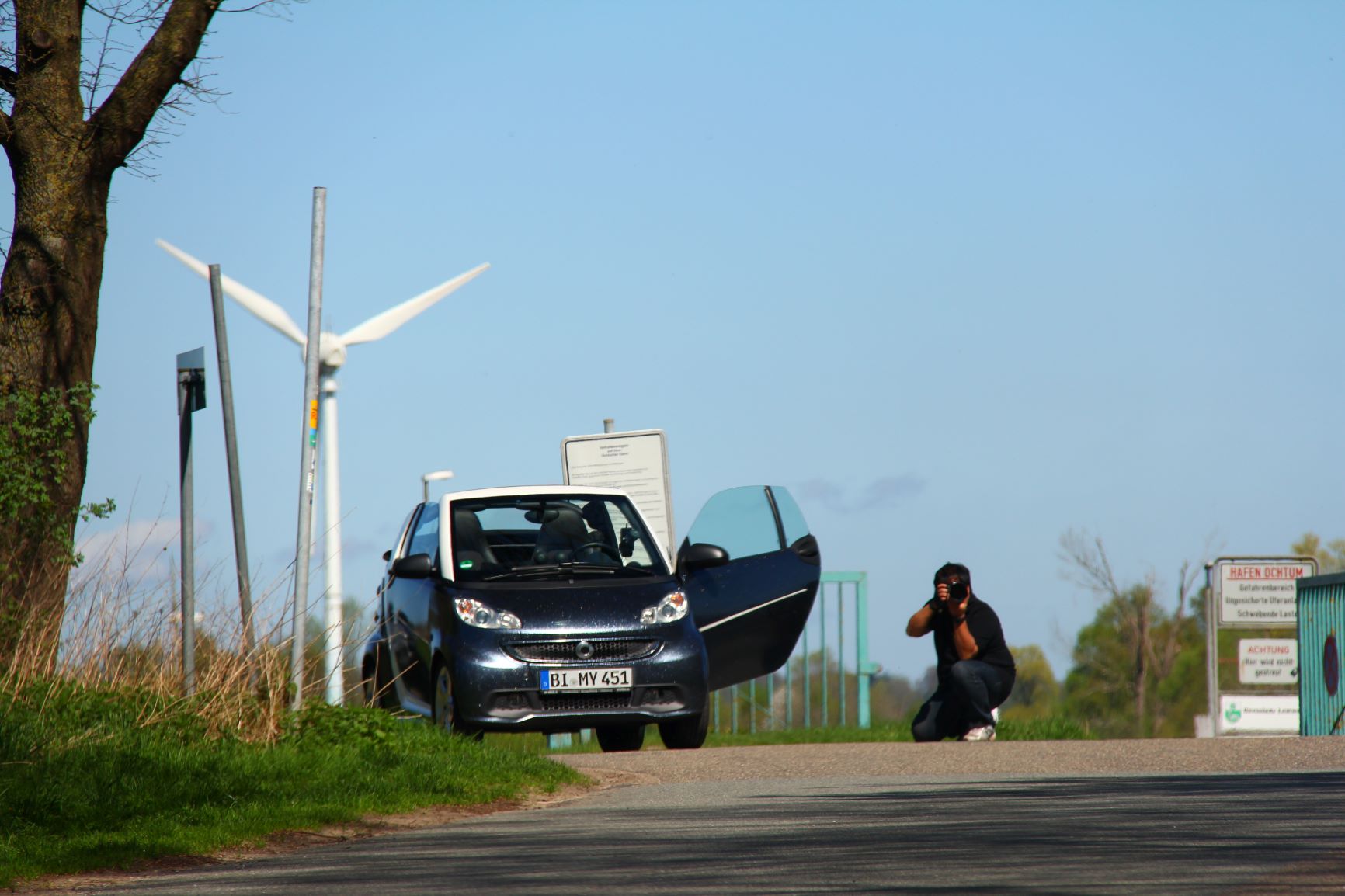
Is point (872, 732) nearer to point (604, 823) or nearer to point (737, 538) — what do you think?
point (737, 538)

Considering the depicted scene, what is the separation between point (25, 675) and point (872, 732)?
8.45 meters

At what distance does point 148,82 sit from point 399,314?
1372 centimetres

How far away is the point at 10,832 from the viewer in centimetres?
788

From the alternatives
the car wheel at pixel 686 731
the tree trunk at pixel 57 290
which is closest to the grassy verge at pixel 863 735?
the car wheel at pixel 686 731

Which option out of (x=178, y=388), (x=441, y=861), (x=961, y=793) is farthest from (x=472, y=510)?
(x=441, y=861)

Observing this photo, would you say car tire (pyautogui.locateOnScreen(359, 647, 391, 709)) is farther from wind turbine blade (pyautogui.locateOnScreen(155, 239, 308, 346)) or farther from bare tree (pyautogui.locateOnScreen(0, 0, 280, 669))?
wind turbine blade (pyautogui.locateOnScreen(155, 239, 308, 346))

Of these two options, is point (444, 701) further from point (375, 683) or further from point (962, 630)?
point (962, 630)

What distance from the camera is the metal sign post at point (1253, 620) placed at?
2161 centimetres

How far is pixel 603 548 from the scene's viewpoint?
42.7 ft

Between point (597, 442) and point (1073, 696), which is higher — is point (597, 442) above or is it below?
above

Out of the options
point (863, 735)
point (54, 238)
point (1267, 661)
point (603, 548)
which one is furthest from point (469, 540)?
point (1267, 661)

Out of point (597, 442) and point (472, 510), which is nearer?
point (472, 510)

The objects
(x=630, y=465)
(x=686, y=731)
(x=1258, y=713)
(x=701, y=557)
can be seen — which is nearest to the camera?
(x=701, y=557)

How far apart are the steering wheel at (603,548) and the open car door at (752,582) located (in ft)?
2.88
